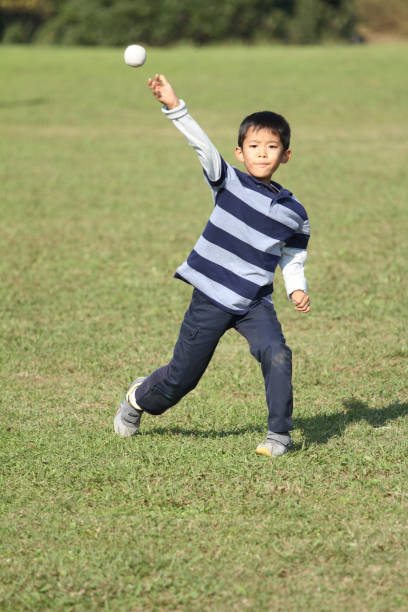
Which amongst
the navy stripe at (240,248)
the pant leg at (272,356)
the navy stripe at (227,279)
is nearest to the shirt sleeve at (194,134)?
the navy stripe at (240,248)

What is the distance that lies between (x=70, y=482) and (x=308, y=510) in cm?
114

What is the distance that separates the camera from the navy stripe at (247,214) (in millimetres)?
4094

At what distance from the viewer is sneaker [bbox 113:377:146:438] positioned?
4.62 m

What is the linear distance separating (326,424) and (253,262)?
1239 millimetres

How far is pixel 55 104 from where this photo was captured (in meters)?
24.2

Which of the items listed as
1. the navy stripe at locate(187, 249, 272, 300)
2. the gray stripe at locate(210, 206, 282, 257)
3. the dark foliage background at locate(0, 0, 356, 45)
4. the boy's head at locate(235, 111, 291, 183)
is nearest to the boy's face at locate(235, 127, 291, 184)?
the boy's head at locate(235, 111, 291, 183)

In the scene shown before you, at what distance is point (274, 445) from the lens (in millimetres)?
4309

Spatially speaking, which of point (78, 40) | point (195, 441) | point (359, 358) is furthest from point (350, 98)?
point (78, 40)

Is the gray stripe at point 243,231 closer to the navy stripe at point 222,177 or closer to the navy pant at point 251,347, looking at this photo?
the navy stripe at point 222,177

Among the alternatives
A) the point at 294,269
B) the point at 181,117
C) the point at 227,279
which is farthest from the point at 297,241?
the point at 181,117

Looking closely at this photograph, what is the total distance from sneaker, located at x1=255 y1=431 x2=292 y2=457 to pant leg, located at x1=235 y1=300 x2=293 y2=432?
6cm

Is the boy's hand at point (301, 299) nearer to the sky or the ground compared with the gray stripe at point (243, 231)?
nearer to the ground

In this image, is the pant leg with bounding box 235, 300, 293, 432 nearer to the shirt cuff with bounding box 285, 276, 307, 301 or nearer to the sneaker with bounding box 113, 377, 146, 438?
the shirt cuff with bounding box 285, 276, 307, 301

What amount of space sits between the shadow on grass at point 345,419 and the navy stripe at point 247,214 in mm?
1219
